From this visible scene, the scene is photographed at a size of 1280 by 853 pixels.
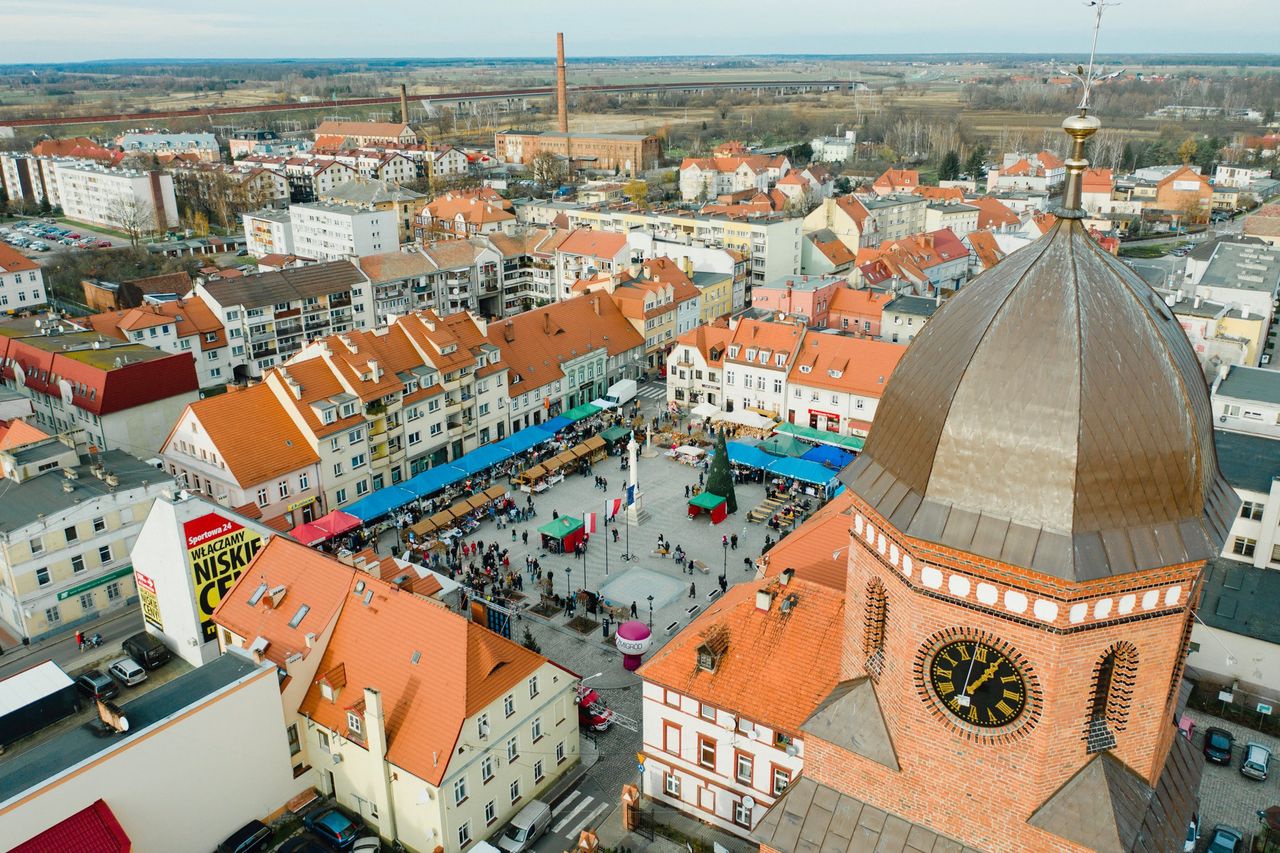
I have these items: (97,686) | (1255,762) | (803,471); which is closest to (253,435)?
(97,686)

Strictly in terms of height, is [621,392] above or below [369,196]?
below

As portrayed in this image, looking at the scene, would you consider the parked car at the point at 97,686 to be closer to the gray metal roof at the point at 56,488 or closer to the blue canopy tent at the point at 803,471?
the gray metal roof at the point at 56,488

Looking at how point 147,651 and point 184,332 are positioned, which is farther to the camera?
point 184,332

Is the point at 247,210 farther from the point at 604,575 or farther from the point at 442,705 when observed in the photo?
the point at 442,705

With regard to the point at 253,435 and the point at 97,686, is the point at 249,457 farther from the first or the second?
the point at 97,686

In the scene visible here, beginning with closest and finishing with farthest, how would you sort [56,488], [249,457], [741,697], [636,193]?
[741,697] → [56,488] → [249,457] → [636,193]

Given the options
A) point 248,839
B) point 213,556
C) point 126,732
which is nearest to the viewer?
point 126,732

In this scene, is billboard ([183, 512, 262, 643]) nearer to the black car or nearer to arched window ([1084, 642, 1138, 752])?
arched window ([1084, 642, 1138, 752])

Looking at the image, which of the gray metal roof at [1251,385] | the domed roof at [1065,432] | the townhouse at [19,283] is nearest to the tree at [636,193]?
the townhouse at [19,283]

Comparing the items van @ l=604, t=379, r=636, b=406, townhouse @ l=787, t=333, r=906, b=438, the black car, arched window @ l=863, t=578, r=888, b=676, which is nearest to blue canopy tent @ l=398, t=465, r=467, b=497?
van @ l=604, t=379, r=636, b=406
